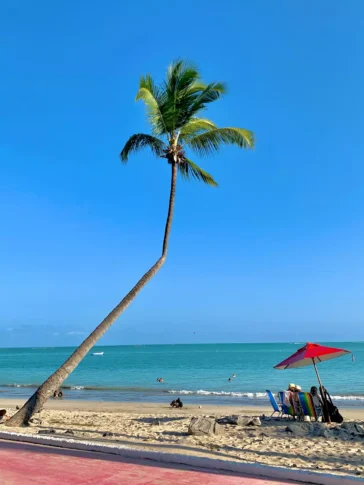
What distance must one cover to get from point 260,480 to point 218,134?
9479mm

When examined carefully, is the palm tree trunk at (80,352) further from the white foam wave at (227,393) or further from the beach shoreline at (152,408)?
the white foam wave at (227,393)

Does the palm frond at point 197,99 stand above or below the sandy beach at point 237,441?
above

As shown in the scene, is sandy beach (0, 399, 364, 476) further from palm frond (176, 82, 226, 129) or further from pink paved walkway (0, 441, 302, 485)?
palm frond (176, 82, 226, 129)

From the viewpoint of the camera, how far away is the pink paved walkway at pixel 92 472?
17.6 feet

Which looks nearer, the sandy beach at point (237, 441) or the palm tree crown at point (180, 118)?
the sandy beach at point (237, 441)

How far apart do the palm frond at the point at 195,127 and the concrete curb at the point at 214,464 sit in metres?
8.88

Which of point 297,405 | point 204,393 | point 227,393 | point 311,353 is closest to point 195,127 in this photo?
point 311,353

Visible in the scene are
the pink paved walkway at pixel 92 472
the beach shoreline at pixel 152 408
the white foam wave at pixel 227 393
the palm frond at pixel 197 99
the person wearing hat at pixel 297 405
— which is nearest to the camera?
the pink paved walkway at pixel 92 472

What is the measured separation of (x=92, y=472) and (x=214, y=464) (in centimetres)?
160

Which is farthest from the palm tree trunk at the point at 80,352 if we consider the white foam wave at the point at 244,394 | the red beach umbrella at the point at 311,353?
the white foam wave at the point at 244,394

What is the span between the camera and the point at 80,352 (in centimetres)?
1081

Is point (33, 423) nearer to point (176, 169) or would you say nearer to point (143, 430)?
point (143, 430)

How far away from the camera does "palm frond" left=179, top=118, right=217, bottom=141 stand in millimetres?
13133

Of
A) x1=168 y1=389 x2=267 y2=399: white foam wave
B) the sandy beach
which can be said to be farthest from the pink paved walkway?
x1=168 y1=389 x2=267 y2=399: white foam wave
